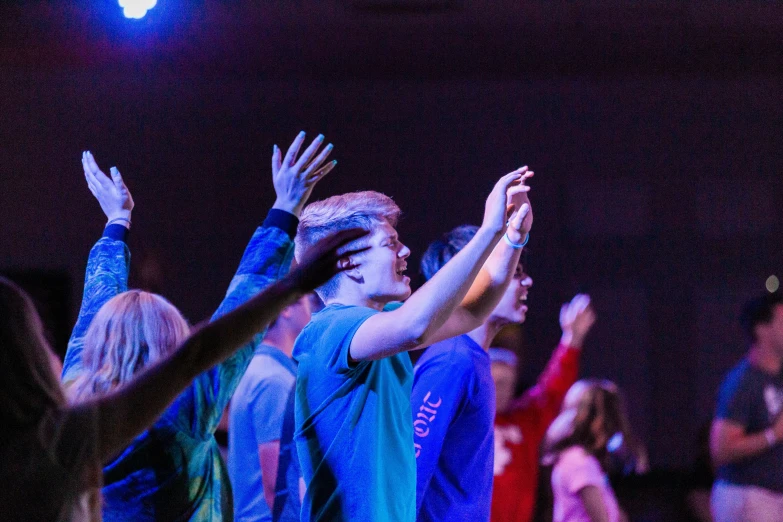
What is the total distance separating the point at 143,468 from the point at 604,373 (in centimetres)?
457

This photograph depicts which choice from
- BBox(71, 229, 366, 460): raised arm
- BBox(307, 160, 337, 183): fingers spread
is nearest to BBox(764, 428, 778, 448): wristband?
BBox(307, 160, 337, 183): fingers spread

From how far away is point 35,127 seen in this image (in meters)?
5.38

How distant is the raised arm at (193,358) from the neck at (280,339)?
1910mm

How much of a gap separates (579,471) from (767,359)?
1322 millimetres

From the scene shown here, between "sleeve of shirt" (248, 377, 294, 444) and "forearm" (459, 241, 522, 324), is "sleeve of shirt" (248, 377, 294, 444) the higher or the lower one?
the lower one

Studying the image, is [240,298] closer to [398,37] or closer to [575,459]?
[575,459]

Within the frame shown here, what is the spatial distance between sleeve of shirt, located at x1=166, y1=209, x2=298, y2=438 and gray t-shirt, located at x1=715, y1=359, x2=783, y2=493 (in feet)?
9.52

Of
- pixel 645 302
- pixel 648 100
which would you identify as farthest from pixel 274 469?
pixel 648 100

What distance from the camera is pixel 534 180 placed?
5.76 m

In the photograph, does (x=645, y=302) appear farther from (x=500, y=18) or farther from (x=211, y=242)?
(x=211, y=242)

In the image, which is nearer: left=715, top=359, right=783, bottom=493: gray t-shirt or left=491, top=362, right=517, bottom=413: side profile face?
left=491, top=362, right=517, bottom=413: side profile face

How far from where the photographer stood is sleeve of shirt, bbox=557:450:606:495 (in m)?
3.20

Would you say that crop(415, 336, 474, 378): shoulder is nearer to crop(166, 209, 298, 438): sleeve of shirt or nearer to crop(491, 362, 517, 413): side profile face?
crop(166, 209, 298, 438): sleeve of shirt

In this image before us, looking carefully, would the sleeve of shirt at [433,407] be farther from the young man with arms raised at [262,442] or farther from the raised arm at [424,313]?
the young man with arms raised at [262,442]
